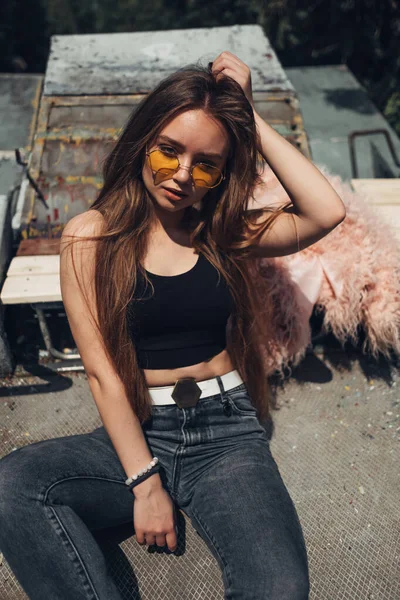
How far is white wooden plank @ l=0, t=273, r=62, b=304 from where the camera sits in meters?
2.34

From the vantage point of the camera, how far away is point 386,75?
7059 millimetres

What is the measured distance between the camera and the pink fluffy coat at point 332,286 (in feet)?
7.93

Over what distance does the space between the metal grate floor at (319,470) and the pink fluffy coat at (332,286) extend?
0.28 m

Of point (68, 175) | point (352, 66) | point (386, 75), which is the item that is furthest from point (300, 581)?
point (352, 66)

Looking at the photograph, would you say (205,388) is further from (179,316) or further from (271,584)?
(271,584)

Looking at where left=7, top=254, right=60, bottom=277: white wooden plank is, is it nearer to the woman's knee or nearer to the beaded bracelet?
the beaded bracelet

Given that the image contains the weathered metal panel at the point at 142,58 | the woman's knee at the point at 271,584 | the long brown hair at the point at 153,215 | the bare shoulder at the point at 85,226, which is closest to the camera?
the woman's knee at the point at 271,584

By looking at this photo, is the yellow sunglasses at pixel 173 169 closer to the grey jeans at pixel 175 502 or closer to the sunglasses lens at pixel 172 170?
the sunglasses lens at pixel 172 170

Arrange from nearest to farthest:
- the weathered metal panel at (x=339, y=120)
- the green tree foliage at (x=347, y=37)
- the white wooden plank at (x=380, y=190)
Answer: the white wooden plank at (x=380, y=190) < the weathered metal panel at (x=339, y=120) < the green tree foliage at (x=347, y=37)

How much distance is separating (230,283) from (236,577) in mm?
975

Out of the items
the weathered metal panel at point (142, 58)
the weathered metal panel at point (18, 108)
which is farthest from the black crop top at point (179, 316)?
the weathered metal panel at point (18, 108)

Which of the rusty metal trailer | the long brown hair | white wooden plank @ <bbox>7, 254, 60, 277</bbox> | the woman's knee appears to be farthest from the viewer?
the rusty metal trailer

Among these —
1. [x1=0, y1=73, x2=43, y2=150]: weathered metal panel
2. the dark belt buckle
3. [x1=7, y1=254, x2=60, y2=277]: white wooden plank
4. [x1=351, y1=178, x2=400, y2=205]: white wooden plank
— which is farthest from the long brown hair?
[x1=0, y1=73, x2=43, y2=150]: weathered metal panel

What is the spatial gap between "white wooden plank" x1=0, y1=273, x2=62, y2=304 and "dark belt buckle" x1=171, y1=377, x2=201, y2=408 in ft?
2.90
